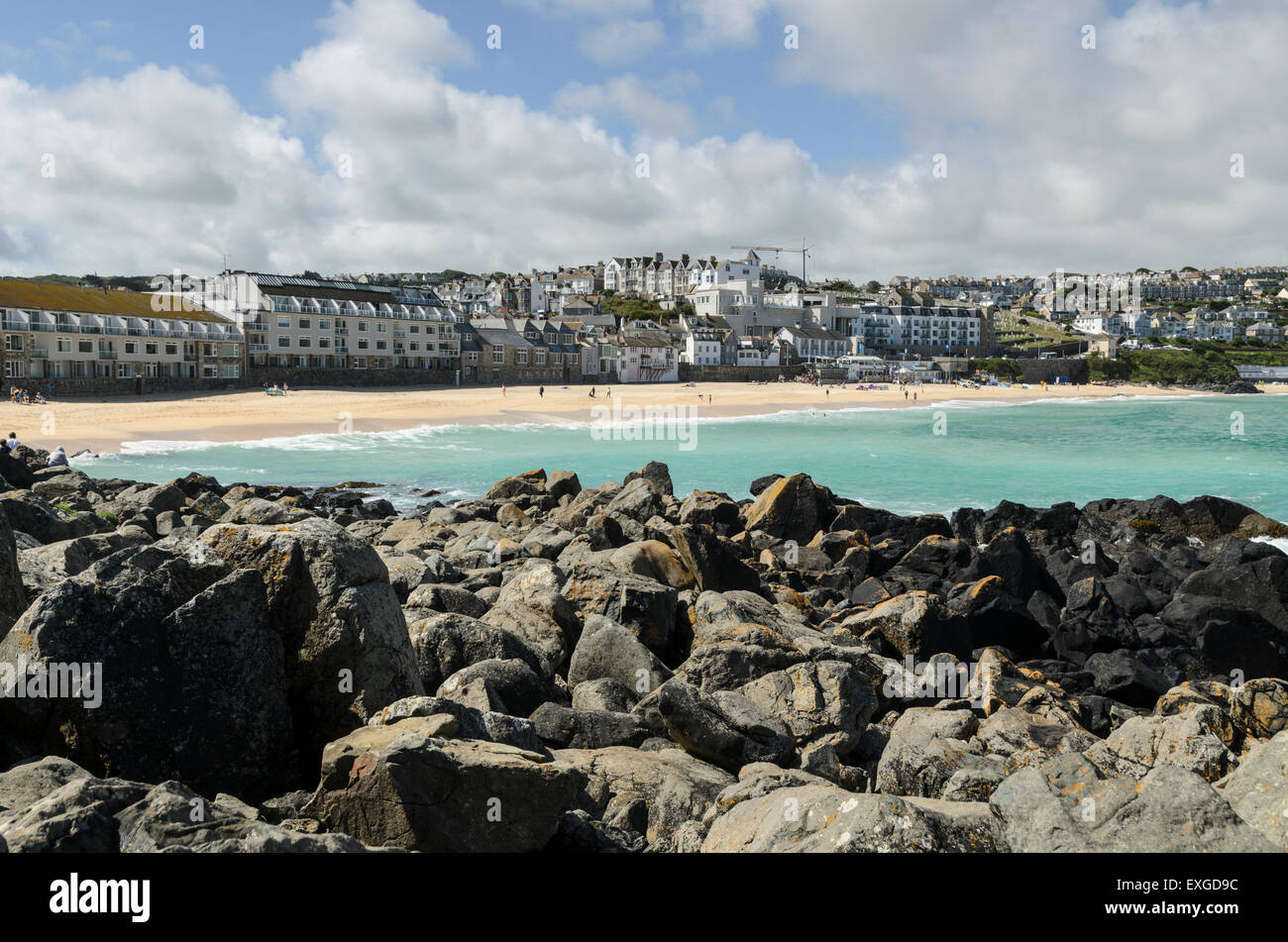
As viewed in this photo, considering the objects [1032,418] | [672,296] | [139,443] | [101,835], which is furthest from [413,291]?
[101,835]

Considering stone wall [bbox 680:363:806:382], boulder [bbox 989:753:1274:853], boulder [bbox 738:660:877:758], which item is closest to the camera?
boulder [bbox 989:753:1274:853]

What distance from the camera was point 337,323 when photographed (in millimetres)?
91875

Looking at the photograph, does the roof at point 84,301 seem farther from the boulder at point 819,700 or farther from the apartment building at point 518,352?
the boulder at point 819,700

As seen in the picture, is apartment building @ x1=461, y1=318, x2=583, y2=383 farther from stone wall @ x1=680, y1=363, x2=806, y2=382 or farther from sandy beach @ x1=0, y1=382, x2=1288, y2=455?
stone wall @ x1=680, y1=363, x2=806, y2=382

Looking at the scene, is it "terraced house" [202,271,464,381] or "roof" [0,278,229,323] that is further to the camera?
"terraced house" [202,271,464,381]

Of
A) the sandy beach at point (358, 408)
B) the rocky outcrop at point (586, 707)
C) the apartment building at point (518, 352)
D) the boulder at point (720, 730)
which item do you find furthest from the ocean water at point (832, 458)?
the apartment building at point (518, 352)

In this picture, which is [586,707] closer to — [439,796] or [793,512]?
[439,796]

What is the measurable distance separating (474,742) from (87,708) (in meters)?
2.23

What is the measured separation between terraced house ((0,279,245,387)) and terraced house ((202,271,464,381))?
4066 millimetres

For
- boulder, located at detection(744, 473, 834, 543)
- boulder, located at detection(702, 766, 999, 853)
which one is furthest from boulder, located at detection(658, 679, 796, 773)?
boulder, located at detection(744, 473, 834, 543)

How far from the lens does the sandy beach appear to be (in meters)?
48.9

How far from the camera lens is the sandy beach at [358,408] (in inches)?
1927

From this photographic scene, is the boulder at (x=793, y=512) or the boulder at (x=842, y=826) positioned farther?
the boulder at (x=793, y=512)

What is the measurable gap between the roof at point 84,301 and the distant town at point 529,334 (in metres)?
0.23
